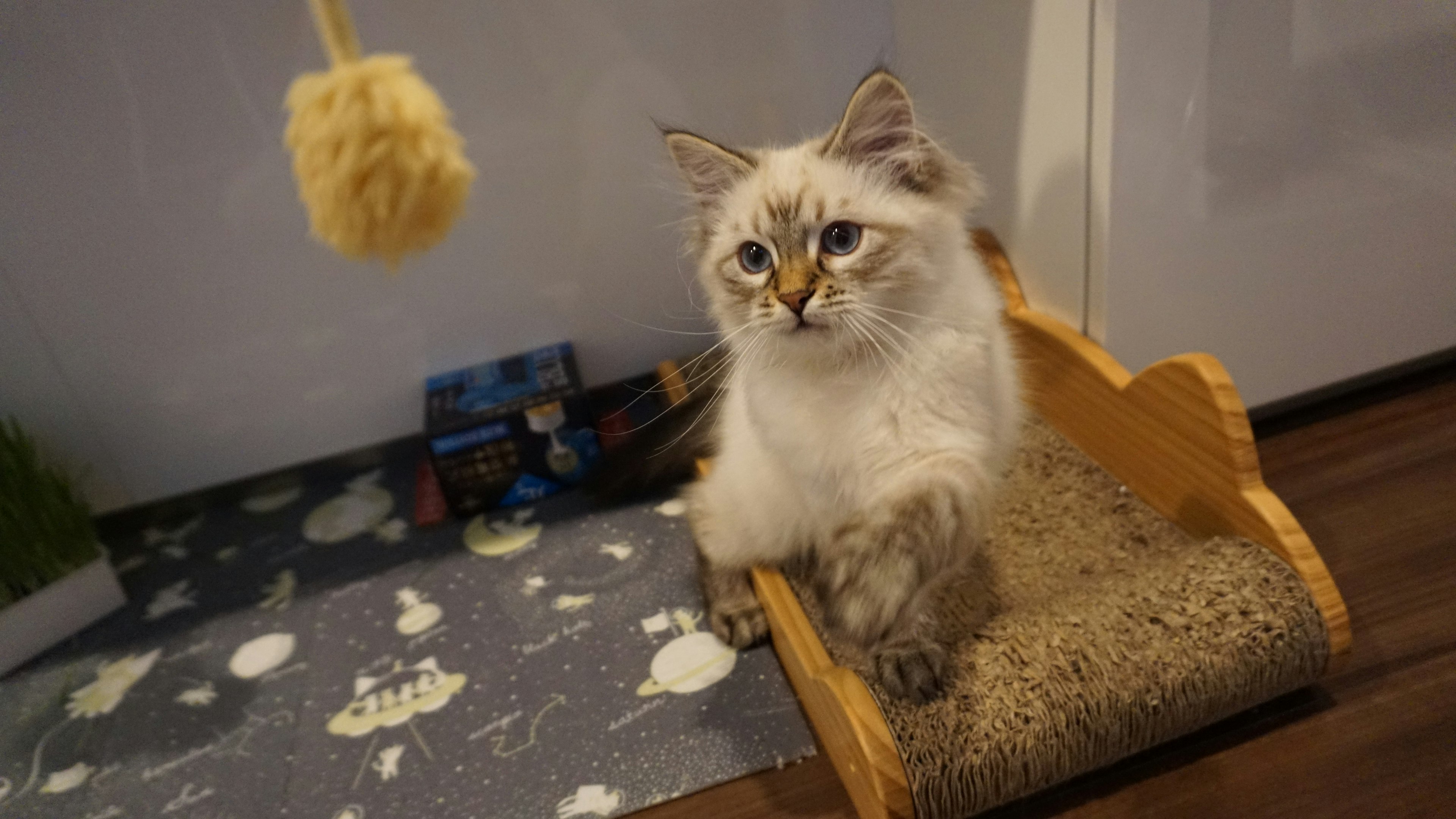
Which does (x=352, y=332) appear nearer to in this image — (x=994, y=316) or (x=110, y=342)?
(x=110, y=342)

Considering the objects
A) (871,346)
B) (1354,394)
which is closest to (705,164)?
(871,346)

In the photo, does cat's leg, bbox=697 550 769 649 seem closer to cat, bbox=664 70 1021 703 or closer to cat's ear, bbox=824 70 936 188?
cat, bbox=664 70 1021 703

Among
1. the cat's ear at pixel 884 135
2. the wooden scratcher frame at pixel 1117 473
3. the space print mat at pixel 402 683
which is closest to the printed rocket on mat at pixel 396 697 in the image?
the space print mat at pixel 402 683

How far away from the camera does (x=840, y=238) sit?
883mm

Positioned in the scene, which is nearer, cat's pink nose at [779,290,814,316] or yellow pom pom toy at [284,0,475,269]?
yellow pom pom toy at [284,0,475,269]

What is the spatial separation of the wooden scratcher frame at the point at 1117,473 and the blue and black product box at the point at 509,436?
0.50m

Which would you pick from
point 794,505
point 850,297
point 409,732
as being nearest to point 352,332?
point 409,732

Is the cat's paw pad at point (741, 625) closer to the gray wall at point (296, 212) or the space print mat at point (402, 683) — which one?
the space print mat at point (402, 683)

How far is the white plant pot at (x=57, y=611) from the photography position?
4.19 feet

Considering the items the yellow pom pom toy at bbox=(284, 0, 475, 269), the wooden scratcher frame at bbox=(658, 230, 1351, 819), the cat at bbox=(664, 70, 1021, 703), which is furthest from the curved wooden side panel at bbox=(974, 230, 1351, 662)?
the yellow pom pom toy at bbox=(284, 0, 475, 269)

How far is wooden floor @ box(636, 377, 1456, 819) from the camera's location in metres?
0.84

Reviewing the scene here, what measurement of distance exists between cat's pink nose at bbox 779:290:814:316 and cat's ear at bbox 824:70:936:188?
6.8 inches

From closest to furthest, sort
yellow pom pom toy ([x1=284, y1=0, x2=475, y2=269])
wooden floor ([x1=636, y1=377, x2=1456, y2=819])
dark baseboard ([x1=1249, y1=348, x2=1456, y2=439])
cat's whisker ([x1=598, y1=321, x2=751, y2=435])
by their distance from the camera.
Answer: yellow pom pom toy ([x1=284, y1=0, x2=475, y2=269])
wooden floor ([x1=636, y1=377, x2=1456, y2=819])
cat's whisker ([x1=598, y1=321, x2=751, y2=435])
dark baseboard ([x1=1249, y1=348, x2=1456, y2=439])

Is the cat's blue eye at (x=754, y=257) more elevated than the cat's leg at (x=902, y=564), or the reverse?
the cat's blue eye at (x=754, y=257)
